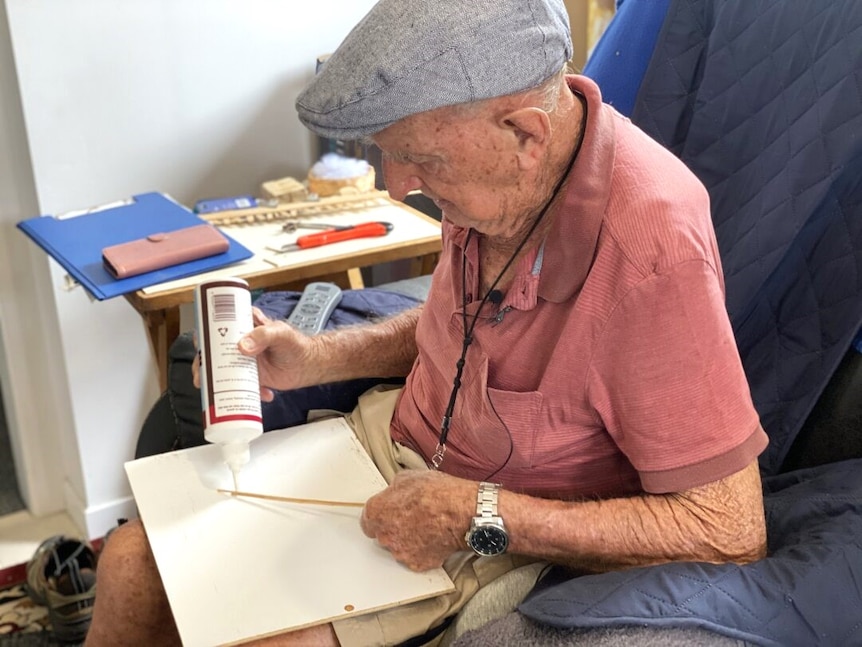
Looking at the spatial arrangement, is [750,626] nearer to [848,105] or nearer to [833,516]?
[833,516]

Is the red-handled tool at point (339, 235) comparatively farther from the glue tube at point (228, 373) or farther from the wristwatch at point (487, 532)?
the wristwatch at point (487, 532)

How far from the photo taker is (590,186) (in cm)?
86

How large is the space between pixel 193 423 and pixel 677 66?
0.88 meters

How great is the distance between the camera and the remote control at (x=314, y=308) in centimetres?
134

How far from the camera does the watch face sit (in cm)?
90

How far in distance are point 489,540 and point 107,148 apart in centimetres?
118

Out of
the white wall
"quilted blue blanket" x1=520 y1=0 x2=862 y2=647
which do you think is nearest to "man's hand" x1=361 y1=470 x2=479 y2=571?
"quilted blue blanket" x1=520 y1=0 x2=862 y2=647

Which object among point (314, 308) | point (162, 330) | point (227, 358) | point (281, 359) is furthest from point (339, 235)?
point (227, 358)

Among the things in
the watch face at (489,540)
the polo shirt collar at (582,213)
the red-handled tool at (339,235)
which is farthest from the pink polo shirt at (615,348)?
the red-handled tool at (339,235)

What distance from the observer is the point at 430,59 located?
0.77m

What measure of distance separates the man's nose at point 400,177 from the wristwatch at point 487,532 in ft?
1.11

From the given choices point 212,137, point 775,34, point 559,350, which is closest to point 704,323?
point 559,350

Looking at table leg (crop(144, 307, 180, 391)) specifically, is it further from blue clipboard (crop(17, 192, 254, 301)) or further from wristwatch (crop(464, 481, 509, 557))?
wristwatch (crop(464, 481, 509, 557))

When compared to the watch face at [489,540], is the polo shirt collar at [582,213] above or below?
above
